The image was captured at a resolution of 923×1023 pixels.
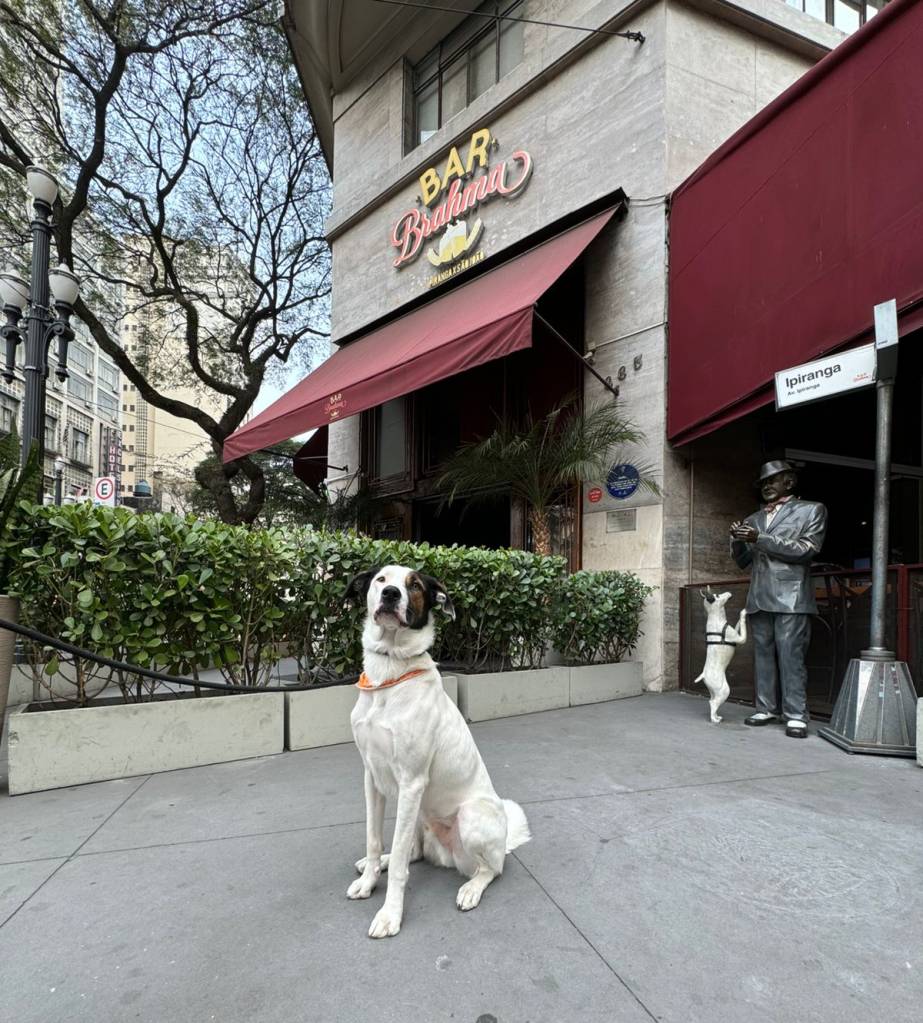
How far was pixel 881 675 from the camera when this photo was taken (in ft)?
13.9

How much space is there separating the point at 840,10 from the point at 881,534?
32.1ft

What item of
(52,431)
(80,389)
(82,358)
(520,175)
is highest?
(82,358)

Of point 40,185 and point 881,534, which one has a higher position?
point 40,185

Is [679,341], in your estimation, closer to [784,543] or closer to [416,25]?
[784,543]

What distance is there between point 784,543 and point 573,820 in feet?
10.1

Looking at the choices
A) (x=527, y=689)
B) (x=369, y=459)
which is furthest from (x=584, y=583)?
(x=369, y=459)

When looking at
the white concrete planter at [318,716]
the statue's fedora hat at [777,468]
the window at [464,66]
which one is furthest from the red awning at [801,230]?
the window at [464,66]

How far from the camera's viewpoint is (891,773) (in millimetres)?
3793

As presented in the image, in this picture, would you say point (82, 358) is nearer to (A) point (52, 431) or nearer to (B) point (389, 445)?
(A) point (52, 431)

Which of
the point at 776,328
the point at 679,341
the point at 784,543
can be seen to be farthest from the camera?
the point at 679,341

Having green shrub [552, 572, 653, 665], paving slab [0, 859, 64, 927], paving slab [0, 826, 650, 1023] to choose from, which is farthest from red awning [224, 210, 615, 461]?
paving slab [0, 859, 64, 927]

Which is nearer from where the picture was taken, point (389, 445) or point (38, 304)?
point (38, 304)

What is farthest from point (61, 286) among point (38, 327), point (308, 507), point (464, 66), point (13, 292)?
point (464, 66)

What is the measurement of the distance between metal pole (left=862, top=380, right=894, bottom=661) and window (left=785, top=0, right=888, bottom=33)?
7.99 m
